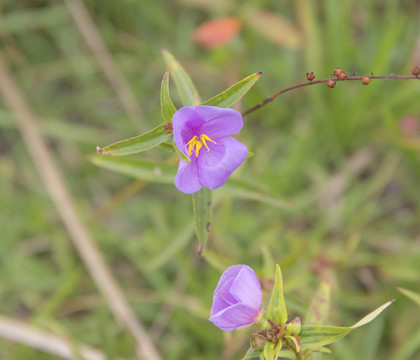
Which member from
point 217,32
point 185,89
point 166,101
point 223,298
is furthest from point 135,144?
point 217,32

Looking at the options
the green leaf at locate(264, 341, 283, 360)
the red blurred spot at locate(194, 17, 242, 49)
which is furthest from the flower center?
the red blurred spot at locate(194, 17, 242, 49)

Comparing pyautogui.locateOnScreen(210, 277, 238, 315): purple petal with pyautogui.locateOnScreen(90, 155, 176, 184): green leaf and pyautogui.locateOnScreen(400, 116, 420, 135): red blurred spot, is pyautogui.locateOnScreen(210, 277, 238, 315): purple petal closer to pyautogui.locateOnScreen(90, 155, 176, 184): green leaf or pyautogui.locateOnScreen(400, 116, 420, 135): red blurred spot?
pyautogui.locateOnScreen(90, 155, 176, 184): green leaf

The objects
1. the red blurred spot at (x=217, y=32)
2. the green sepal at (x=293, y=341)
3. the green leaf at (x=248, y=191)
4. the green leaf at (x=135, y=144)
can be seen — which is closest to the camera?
the green sepal at (x=293, y=341)

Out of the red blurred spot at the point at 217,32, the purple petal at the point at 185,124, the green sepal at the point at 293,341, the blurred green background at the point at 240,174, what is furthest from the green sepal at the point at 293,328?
the red blurred spot at the point at 217,32

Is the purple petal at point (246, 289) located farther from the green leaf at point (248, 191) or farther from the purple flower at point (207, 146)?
the green leaf at point (248, 191)

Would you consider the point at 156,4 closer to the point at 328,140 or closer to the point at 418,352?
the point at 328,140

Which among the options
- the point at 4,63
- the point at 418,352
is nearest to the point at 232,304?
the point at 418,352
